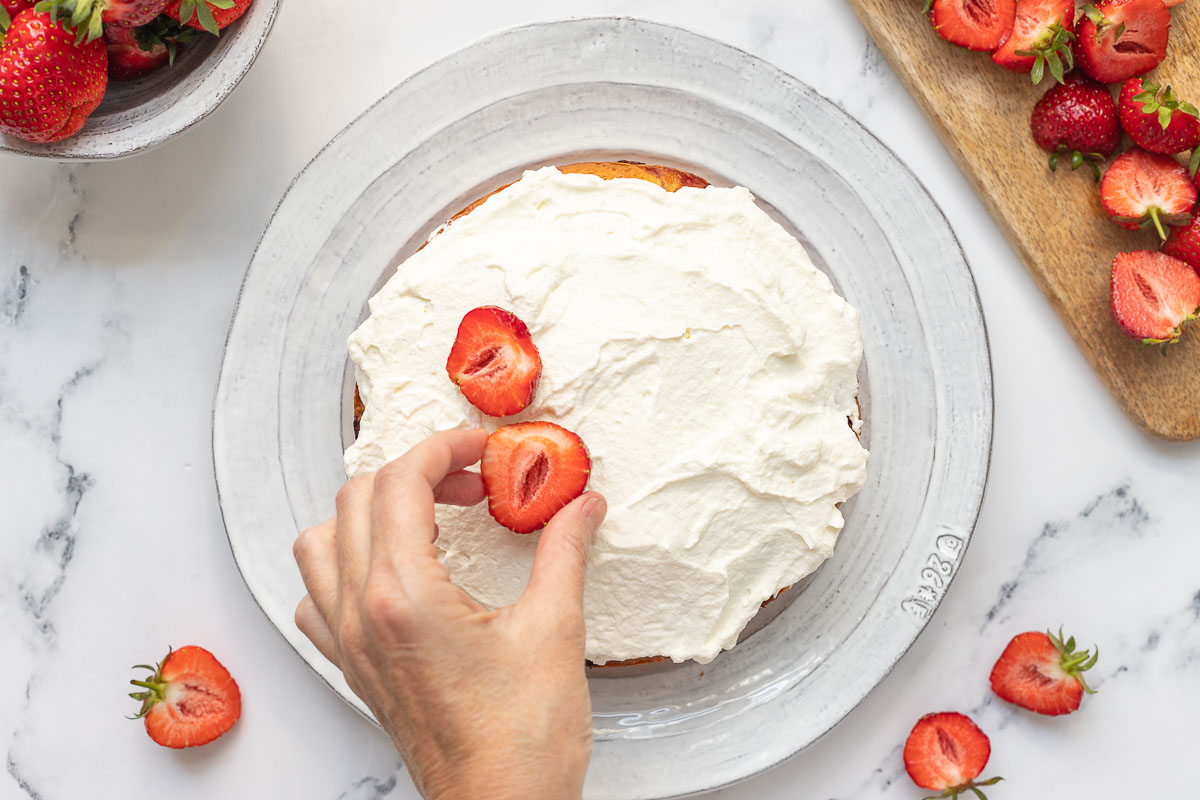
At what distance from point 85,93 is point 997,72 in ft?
7.05

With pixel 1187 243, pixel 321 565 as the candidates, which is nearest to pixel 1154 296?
pixel 1187 243

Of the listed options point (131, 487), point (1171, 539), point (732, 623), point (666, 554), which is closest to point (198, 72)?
point (131, 487)

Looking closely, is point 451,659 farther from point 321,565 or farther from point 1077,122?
point 1077,122

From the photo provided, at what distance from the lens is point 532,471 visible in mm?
1771

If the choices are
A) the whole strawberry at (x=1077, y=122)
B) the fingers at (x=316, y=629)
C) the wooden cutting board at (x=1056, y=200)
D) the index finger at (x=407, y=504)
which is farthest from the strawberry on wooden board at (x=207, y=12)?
the whole strawberry at (x=1077, y=122)

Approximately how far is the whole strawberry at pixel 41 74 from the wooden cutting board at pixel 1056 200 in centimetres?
182

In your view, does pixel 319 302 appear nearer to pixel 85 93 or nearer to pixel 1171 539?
pixel 85 93

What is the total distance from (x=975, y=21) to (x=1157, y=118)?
486 mm

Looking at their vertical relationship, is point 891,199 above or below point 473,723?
above

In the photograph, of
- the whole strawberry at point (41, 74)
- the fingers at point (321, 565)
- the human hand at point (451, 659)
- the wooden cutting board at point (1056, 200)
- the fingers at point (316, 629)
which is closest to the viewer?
the human hand at point (451, 659)

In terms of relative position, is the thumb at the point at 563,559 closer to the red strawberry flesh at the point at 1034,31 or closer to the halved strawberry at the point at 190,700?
the halved strawberry at the point at 190,700

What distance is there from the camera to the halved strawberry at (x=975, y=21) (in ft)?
7.63

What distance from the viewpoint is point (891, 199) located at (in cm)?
229

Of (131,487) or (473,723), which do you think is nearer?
(473,723)
